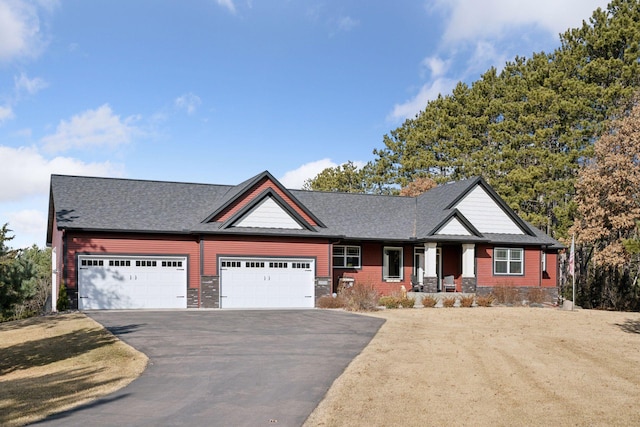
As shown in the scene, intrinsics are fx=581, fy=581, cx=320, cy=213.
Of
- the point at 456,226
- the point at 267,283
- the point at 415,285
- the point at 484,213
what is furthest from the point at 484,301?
the point at 267,283

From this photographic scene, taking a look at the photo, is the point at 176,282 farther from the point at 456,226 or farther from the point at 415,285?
the point at 456,226

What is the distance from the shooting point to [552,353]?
625 inches

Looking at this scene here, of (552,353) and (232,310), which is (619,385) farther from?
(232,310)

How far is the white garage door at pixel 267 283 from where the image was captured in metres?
28.4

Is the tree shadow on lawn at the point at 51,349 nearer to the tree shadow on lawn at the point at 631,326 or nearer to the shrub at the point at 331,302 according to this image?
the shrub at the point at 331,302

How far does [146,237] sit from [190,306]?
12.9ft

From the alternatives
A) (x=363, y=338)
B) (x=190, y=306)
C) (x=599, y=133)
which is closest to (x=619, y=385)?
(x=363, y=338)

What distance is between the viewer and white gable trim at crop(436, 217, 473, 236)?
32.2m

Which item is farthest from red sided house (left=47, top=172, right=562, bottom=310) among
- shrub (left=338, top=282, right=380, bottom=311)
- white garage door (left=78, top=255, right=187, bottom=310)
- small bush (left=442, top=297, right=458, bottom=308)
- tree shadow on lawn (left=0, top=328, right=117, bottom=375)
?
tree shadow on lawn (left=0, top=328, right=117, bottom=375)

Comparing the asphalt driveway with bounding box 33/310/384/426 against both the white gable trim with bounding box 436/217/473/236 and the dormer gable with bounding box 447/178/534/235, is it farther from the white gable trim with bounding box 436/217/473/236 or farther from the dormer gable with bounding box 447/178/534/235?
the dormer gable with bounding box 447/178/534/235

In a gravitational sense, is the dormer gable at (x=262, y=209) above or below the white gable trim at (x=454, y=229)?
above

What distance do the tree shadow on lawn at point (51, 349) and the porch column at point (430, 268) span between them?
17845 mm

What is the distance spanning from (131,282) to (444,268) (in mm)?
17527

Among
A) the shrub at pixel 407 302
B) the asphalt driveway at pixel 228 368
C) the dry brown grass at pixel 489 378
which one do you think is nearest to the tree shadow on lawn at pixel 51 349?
the asphalt driveway at pixel 228 368
